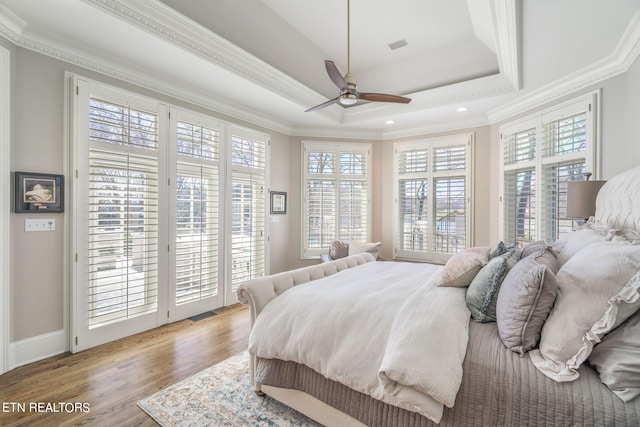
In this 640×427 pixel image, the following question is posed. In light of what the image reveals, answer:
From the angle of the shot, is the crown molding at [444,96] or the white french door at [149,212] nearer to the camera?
the white french door at [149,212]

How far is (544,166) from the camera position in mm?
3477

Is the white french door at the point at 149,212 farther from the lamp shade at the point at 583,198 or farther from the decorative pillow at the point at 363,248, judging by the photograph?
the lamp shade at the point at 583,198

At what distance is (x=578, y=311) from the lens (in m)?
1.17

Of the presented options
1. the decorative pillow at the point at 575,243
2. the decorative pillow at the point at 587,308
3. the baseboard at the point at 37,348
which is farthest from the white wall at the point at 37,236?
the decorative pillow at the point at 575,243

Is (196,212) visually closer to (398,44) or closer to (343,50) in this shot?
(343,50)

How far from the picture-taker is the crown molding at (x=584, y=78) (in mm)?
2367

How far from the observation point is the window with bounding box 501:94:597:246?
306cm

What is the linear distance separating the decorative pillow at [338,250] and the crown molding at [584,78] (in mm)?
2919

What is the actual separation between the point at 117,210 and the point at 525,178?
4.82 m

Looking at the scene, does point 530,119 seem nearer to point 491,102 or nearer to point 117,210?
point 491,102

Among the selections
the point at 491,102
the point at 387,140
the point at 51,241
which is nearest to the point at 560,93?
the point at 491,102

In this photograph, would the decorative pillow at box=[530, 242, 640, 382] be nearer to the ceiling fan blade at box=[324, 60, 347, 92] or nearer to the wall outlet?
the ceiling fan blade at box=[324, 60, 347, 92]

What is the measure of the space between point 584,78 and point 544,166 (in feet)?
3.18

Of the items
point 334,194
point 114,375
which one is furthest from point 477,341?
point 334,194
